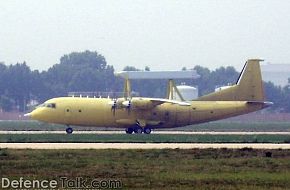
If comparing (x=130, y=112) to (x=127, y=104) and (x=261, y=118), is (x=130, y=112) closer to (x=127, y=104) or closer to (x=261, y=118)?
(x=127, y=104)

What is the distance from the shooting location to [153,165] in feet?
128

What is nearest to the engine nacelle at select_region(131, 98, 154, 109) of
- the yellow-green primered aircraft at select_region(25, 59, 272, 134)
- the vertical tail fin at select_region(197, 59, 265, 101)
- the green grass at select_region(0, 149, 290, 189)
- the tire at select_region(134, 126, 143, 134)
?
the yellow-green primered aircraft at select_region(25, 59, 272, 134)

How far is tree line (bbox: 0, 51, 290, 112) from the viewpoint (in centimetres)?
16512

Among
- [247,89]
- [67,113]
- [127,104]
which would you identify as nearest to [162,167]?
[67,113]

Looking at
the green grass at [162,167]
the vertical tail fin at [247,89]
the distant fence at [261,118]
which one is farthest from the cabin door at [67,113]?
the distant fence at [261,118]

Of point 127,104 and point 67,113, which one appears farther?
point 127,104

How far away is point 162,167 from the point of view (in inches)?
1507

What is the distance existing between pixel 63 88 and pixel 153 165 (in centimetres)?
12958

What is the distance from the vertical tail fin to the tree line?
85.0 meters

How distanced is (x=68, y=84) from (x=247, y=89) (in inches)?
3772

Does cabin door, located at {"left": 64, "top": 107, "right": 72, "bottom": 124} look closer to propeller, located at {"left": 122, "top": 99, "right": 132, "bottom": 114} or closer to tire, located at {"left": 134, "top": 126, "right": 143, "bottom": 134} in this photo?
propeller, located at {"left": 122, "top": 99, "right": 132, "bottom": 114}

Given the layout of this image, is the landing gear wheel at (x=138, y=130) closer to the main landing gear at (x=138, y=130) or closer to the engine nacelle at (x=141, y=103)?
the main landing gear at (x=138, y=130)

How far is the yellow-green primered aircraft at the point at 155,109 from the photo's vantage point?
7562cm

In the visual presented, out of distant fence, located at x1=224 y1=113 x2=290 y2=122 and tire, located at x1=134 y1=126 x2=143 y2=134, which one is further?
distant fence, located at x1=224 y1=113 x2=290 y2=122
